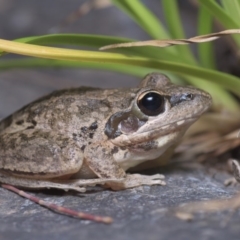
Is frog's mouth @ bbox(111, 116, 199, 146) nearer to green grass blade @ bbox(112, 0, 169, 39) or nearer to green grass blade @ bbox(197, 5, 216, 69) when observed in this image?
green grass blade @ bbox(197, 5, 216, 69)

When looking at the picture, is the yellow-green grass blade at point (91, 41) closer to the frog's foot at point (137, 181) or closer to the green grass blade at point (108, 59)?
the green grass blade at point (108, 59)

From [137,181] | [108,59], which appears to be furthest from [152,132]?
[108,59]

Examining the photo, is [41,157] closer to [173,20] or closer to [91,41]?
[91,41]

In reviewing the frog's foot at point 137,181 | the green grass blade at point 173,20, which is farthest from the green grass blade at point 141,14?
the frog's foot at point 137,181

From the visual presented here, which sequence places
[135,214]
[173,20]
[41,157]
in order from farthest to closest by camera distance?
[173,20]
[41,157]
[135,214]

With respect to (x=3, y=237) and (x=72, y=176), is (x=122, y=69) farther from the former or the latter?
(x=3, y=237)

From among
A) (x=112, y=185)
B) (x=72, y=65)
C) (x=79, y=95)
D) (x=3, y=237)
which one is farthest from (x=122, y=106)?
(x=3, y=237)

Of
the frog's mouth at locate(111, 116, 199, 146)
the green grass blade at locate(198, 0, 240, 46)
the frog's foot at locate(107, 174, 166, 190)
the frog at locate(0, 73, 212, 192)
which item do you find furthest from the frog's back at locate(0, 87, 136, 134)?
the green grass blade at locate(198, 0, 240, 46)
